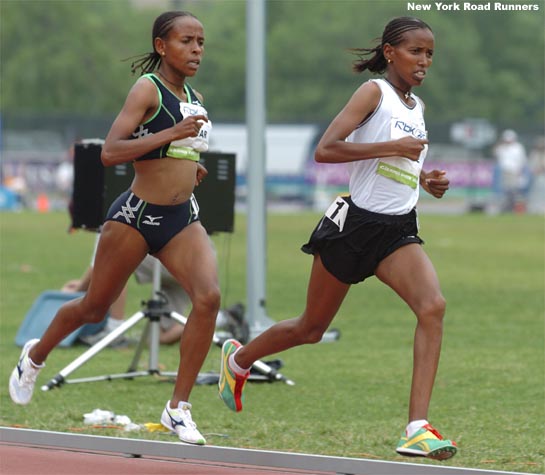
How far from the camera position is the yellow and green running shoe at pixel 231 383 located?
8852 mm

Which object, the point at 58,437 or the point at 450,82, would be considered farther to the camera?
the point at 450,82

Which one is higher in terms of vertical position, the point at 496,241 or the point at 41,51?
the point at 41,51

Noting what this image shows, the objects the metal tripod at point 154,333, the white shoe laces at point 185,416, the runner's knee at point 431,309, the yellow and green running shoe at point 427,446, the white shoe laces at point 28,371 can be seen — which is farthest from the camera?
the metal tripod at point 154,333

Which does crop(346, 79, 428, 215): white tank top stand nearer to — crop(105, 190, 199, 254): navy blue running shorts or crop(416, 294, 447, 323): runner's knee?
crop(416, 294, 447, 323): runner's knee

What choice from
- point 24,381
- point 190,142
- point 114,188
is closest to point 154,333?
point 114,188

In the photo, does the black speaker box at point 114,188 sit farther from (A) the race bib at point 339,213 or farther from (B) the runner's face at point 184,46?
(A) the race bib at point 339,213

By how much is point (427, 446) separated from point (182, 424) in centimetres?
151

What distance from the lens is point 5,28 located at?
78562 millimetres

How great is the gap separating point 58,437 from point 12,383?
0.83 meters

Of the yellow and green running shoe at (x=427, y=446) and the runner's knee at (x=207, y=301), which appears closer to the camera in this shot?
the yellow and green running shoe at (x=427, y=446)

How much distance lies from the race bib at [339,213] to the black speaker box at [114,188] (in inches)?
131

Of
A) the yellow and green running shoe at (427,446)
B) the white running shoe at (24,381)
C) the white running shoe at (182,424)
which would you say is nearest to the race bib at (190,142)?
the white running shoe at (182,424)

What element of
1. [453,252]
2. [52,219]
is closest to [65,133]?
[52,219]

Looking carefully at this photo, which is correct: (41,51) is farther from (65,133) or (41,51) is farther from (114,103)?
(65,133)
